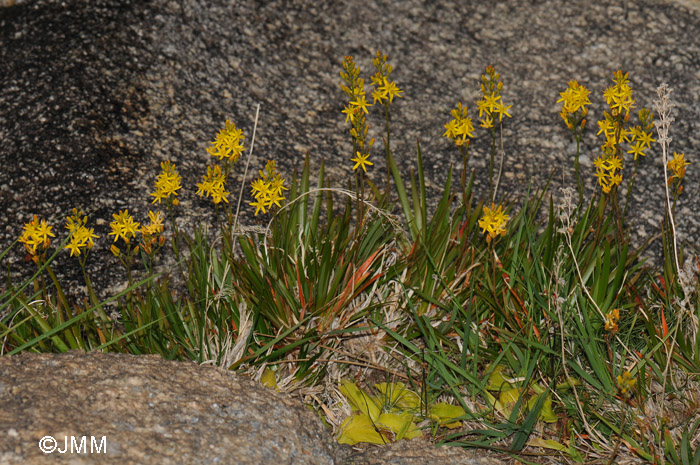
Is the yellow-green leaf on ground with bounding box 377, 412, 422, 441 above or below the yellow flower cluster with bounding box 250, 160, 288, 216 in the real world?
below

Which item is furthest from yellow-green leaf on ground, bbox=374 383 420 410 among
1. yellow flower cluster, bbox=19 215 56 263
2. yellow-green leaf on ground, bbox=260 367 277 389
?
yellow flower cluster, bbox=19 215 56 263

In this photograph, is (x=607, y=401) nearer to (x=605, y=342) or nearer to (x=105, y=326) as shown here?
(x=605, y=342)

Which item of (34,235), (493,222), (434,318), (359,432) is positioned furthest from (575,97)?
(34,235)

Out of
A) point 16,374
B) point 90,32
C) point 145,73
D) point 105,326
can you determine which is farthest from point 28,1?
point 16,374

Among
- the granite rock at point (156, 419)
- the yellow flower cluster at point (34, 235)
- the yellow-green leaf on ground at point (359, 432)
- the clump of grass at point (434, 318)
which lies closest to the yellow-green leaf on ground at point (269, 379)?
the clump of grass at point (434, 318)

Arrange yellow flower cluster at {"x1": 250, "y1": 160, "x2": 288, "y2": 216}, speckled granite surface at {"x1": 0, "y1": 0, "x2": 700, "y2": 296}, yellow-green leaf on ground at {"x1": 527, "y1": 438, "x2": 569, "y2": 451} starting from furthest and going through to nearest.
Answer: speckled granite surface at {"x1": 0, "y1": 0, "x2": 700, "y2": 296} → yellow flower cluster at {"x1": 250, "y1": 160, "x2": 288, "y2": 216} → yellow-green leaf on ground at {"x1": 527, "y1": 438, "x2": 569, "y2": 451}

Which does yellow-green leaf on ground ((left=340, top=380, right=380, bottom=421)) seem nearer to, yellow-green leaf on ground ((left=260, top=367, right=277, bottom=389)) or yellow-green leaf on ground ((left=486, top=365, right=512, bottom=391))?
yellow-green leaf on ground ((left=260, top=367, right=277, bottom=389))

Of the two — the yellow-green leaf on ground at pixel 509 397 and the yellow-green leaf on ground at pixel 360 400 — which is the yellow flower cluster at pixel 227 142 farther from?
the yellow-green leaf on ground at pixel 509 397
